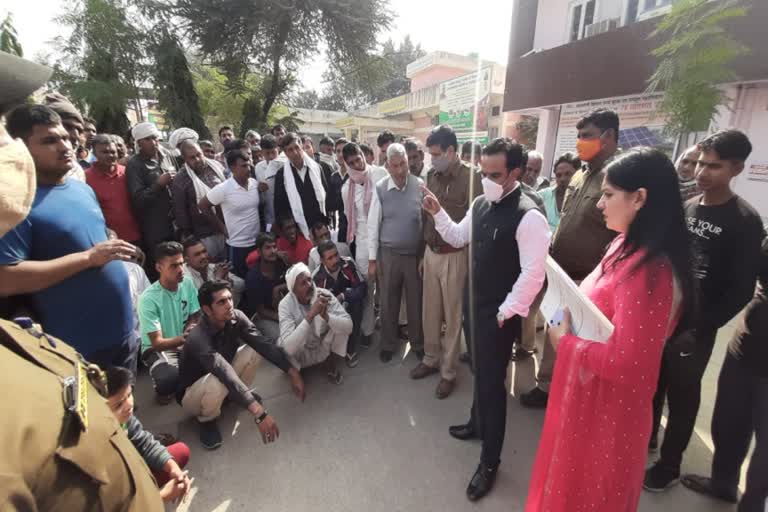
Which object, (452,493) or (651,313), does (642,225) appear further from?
(452,493)

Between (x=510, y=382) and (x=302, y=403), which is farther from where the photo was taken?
(x=510, y=382)

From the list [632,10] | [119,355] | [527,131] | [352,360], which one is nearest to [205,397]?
[119,355]

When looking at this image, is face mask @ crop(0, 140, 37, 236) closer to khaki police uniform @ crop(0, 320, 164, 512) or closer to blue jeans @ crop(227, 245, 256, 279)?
khaki police uniform @ crop(0, 320, 164, 512)

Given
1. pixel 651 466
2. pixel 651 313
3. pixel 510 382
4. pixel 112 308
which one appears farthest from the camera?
pixel 510 382

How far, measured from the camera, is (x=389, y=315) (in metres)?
3.28

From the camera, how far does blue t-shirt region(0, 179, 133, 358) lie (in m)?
1.53

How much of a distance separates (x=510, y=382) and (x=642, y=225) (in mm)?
2074

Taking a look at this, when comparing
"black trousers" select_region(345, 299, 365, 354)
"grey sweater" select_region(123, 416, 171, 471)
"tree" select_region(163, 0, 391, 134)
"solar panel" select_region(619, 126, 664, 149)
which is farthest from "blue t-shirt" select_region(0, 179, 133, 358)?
"tree" select_region(163, 0, 391, 134)

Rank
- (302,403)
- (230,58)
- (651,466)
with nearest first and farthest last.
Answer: (651,466), (302,403), (230,58)

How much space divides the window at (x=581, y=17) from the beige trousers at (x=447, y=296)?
8.32 metres

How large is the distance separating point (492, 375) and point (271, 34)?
46.4 feet

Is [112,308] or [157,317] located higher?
[112,308]

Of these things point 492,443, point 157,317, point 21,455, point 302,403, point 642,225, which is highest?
point 642,225

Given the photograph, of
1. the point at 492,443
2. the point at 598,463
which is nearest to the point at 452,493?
the point at 492,443
